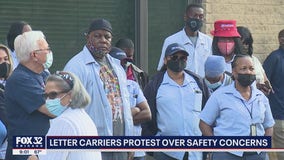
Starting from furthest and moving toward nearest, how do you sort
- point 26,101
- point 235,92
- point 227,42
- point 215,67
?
1. point 227,42
2. point 215,67
3. point 235,92
4. point 26,101

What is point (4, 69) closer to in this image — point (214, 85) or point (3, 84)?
point (3, 84)

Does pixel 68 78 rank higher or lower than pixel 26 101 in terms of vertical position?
higher

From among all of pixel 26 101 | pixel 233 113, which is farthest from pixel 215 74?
pixel 26 101

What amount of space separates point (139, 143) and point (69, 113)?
2.11 meters

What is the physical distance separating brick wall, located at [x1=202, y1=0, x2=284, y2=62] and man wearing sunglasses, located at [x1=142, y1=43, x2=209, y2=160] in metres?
3.21

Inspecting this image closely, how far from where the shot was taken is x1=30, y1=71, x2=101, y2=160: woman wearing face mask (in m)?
5.66

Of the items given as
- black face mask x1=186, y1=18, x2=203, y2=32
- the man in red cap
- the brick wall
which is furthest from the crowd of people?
the brick wall

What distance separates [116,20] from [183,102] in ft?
11.0

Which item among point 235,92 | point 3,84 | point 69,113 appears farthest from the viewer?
point 3,84

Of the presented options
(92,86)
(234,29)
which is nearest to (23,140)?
(92,86)

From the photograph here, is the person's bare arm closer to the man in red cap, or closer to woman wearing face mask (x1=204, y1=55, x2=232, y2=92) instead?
woman wearing face mask (x1=204, y1=55, x2=232, y2=92)

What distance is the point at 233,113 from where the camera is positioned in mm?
7801

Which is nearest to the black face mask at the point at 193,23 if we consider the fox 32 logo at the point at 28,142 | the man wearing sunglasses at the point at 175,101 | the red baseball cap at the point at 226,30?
the red baseball cap at the point at 226,30

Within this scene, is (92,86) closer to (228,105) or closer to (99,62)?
(99,62)
